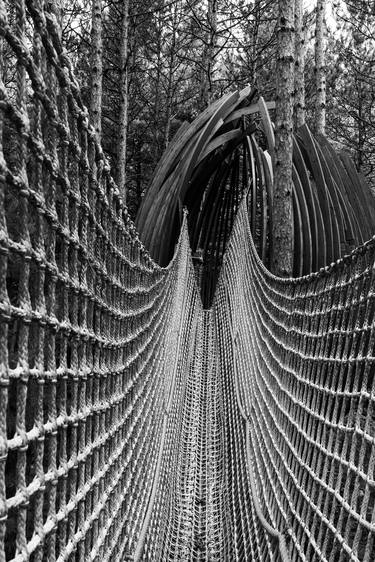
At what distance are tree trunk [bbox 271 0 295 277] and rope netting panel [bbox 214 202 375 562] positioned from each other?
1.83 m

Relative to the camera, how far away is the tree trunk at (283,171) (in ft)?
17.2

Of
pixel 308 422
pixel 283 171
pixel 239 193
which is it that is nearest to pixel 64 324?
pixel 308 422

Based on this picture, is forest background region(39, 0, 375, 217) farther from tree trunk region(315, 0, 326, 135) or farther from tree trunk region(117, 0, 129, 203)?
tree trunk region(117, 0, 129, 203)

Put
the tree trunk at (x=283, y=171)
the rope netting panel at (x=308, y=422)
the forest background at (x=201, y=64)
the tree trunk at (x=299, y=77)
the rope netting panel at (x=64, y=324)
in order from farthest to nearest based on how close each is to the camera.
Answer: the forest background at (x=201, y=64) < the tree trunk at (x=299, y=77) < the tree trunk at (x=283, y=171) < the rope netting panel at (x=308, y=422) < the rope netting panel at (x=64, y=324)

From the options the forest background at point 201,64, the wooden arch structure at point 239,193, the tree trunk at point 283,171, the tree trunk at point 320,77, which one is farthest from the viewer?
the forest background at point 201,64

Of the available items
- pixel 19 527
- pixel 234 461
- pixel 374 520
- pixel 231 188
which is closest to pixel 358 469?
pixel 374 520

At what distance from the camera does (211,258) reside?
8.84 metres

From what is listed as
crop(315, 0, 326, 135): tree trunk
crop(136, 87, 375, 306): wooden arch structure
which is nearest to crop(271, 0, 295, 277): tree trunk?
crop(136, 87, 375, 306): wooden arch structure

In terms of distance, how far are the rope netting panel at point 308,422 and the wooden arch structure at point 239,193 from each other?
2.35 metres

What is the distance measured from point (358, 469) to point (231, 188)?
7.54m

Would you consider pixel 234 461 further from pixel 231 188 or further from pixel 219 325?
pixel 231 188

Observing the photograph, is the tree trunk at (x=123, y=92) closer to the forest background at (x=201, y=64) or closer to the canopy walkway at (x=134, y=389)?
the forest background at (x=201, y=64)

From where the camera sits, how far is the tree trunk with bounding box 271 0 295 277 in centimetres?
523

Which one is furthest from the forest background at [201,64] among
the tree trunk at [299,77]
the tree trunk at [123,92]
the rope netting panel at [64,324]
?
the rope netting panel at [64,324]
